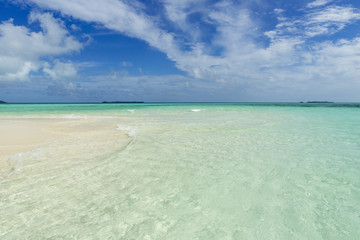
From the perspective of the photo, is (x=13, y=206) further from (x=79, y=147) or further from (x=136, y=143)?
(x=136, y=143)

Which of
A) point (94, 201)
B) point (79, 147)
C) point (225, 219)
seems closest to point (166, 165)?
point (94, 201)

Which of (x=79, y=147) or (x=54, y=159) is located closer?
(x=54, y=159)

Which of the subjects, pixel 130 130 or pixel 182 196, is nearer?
pixel 182 196

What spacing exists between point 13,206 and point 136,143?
4656 mm

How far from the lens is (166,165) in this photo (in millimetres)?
5207

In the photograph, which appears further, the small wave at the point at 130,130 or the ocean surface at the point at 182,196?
the small wave at the point at 130,130

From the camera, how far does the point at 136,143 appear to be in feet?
25.4

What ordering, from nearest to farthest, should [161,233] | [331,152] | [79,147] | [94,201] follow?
[161,233]
[94,201]
[331,152]
[79,147]

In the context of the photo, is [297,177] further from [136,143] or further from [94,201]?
[136,143]

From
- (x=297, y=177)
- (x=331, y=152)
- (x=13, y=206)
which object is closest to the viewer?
(x=13, y=206)

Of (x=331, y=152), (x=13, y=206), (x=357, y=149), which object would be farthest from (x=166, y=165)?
(x=357, y=149)

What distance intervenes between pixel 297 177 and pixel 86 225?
4.31m

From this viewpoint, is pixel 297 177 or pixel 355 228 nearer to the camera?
pixel 355 228

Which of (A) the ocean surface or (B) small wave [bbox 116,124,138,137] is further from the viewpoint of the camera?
(B) small wave [bbox 116,124,138,137]
